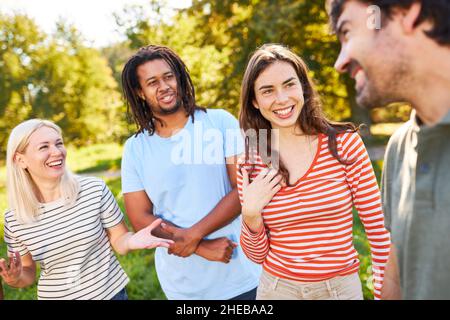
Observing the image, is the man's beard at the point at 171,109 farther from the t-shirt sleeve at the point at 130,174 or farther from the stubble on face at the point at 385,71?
the stubble on face at the point at 385,71

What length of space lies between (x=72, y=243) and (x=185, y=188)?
0.68m

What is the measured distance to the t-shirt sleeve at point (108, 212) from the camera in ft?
7.68

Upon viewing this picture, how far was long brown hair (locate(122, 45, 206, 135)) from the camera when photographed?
2.46 meters

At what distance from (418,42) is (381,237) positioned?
3.18 feet

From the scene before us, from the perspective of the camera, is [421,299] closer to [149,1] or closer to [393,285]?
[393,285]

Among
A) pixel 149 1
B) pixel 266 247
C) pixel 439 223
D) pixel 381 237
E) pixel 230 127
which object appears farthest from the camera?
pixel 149 1

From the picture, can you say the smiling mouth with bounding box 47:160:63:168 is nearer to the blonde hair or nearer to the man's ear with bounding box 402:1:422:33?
the blonde hair

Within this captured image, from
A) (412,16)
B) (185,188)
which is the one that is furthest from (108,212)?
(412,16)

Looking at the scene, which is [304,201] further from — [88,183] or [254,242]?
[88,183]

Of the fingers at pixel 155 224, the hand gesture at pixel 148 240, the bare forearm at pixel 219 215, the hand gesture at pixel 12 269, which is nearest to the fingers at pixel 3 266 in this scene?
the hand gesture at pixel 12 269

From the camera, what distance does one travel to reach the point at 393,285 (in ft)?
4.80

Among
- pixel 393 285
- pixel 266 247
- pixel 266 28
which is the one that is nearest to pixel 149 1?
pixel 266 28

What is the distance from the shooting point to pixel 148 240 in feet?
7.09
